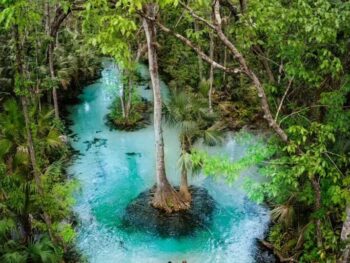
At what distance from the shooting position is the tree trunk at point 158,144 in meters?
11.0

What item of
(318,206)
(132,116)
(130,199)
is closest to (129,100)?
(132,116)

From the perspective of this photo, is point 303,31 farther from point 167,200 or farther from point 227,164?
point 167,200

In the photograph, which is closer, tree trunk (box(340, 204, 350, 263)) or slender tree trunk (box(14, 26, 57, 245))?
tree trunk (box(340, 204, 350, 263))

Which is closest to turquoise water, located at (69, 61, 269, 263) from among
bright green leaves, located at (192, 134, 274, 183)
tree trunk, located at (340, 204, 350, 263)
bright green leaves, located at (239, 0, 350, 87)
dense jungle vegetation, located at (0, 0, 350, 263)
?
dense jungle vegetation, located at (0, 0, 350, 263)

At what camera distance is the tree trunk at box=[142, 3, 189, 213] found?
1104 cm

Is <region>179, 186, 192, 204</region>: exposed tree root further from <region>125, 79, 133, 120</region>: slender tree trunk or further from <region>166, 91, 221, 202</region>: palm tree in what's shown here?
<region>125, 79, 133, 120</region>: slender tree trunk

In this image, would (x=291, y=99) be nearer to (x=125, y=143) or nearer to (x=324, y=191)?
(x=324, y=191)

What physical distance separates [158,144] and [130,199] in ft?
8.59

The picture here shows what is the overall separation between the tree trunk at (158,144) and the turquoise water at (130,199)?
1167 millimetres

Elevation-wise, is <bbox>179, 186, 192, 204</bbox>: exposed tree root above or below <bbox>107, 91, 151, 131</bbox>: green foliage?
below

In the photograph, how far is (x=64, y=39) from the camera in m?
26.1

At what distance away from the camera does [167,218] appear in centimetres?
1252

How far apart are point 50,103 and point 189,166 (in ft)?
33.4

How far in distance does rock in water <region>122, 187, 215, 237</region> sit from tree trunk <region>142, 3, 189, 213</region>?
0.81 ft
